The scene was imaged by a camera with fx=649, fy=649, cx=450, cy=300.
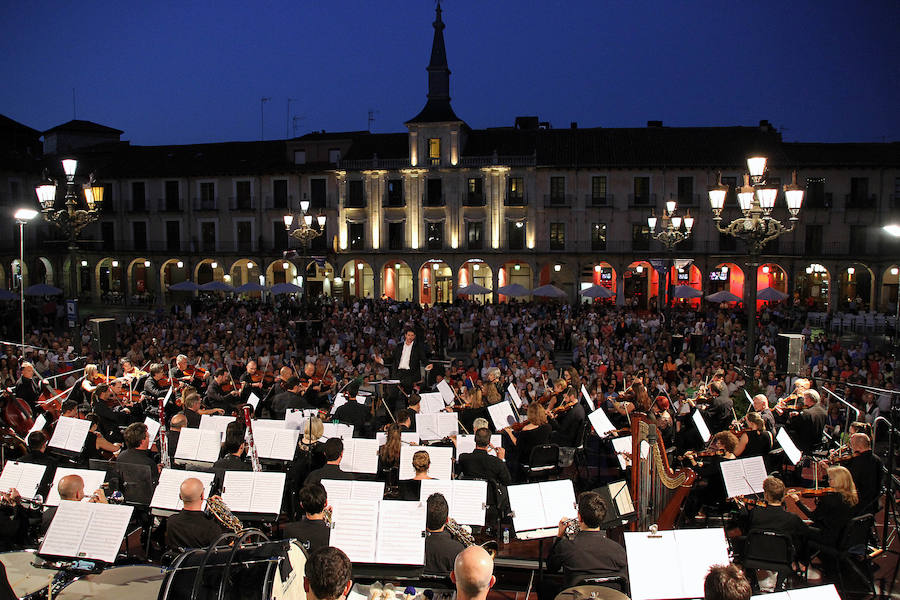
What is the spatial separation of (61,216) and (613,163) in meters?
29.8

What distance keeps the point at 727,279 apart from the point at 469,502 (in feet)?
113

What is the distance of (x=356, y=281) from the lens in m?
41.7

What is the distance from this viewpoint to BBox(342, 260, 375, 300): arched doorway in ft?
135

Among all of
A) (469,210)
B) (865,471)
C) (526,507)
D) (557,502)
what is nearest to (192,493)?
(526,507)

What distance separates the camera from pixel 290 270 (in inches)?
→ 1652

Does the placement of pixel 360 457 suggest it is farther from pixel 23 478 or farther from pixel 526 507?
pixel 23 478

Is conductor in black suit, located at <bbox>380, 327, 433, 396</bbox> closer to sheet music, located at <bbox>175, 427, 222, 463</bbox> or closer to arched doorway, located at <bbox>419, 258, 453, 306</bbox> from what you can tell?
sheet music, located at <bbox>175, 427, 222, 463</bbox>

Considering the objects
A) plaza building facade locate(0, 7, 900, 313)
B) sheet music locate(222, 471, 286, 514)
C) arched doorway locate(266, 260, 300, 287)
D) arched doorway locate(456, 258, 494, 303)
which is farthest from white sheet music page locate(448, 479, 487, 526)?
arched doorway locate(266, 260, 300, 287)

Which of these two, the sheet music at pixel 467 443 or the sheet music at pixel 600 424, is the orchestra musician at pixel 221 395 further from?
the sheet music at pixel 600 424

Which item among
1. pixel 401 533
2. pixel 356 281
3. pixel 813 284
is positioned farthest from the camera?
pixel 356 281

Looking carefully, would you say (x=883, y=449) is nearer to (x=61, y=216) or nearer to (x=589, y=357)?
(x=589, y=357)

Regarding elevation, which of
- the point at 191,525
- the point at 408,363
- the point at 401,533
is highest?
the point at 408,363

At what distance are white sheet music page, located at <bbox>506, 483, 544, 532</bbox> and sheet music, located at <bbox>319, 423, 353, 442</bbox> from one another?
10.5 ft

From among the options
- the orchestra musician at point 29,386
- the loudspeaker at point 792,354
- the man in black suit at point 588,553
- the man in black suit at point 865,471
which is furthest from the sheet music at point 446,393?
the orchestra musician at point 29,386
